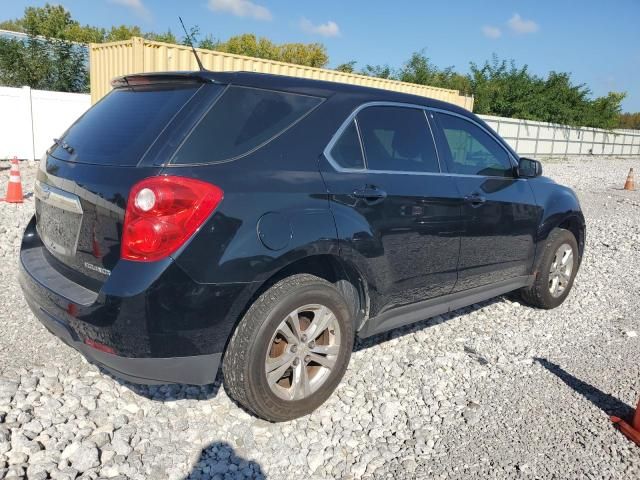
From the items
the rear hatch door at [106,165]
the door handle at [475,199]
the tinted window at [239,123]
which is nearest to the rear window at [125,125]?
the rear hatch door at [106,165]

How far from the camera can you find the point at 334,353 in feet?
10.0

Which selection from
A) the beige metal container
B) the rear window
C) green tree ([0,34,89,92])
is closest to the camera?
the rear window

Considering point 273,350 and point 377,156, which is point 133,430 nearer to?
point 273,350

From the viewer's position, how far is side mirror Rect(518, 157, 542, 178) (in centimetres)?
437

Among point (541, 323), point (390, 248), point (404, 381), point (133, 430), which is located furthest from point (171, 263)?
point (541, 323)

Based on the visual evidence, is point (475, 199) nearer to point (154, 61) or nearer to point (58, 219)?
point (58, 219)

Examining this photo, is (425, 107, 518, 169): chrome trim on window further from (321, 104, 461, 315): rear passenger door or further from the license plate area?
the license plate area

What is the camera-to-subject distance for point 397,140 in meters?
3.49

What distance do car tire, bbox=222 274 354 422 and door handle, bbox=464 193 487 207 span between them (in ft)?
4.38

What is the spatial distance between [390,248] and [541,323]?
224 cm

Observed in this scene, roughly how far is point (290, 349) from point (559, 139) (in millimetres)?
31098

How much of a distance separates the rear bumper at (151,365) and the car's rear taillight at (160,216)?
0.48 m

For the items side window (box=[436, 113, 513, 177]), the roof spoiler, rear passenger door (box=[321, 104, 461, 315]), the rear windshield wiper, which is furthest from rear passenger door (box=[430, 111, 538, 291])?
the rear windshield wiper

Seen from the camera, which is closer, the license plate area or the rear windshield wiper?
the license plate area
